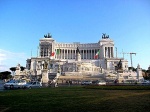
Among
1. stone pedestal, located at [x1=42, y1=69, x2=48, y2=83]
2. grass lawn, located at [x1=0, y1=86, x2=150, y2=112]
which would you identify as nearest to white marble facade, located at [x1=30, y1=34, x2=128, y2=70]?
stone pedestal, located at [x1=42, y1=69, x2=48, y2=83]

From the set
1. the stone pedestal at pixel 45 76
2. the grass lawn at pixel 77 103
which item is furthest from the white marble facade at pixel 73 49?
the grass lawn at pixel 77 103

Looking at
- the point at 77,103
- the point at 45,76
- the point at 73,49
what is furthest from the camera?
the point at 73,49

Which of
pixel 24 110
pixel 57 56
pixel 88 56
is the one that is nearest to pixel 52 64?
pixel 57 56

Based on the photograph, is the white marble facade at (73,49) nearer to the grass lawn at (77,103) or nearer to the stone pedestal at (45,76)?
the stone pedestal at (45,76)

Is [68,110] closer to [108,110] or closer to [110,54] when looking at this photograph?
[108,110]

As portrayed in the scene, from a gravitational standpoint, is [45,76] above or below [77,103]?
above

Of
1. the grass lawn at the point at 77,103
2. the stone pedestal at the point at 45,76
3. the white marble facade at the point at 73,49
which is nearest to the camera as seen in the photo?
the grass lawn at the point at 77,103

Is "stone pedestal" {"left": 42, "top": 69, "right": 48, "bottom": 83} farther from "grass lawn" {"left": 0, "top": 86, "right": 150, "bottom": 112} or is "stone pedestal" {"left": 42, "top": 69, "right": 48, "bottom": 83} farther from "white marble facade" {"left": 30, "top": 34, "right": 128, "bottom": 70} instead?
"white marble facade" {"left": 30, "top": 34, "right": 128, "bottom": 70}

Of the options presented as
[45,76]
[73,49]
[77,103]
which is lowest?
[77,103]

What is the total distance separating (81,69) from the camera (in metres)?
Answer: 80.6

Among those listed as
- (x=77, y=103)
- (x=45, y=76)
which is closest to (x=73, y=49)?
(x=45, y=76)

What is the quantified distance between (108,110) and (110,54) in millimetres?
110742

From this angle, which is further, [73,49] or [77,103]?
[73,49]

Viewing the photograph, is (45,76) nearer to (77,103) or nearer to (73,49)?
(77,103)
